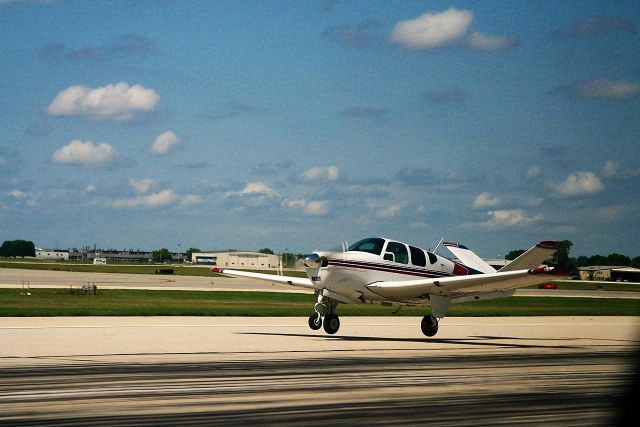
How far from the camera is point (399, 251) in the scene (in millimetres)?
27766

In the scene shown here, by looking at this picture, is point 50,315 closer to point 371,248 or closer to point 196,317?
point 196,317

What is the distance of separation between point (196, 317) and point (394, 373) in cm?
2145

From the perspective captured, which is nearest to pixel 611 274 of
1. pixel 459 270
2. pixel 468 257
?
pixel 468 257

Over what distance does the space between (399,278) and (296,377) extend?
40.8 feet

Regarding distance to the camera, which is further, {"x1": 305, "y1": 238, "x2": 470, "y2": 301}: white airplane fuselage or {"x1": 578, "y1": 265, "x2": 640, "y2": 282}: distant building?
{"x1": 578, "y1": 265, "x2": 640, "y2": 282}: distant building

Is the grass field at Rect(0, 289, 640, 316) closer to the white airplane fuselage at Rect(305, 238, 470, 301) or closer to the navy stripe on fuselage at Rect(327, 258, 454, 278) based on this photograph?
the navy stripe on fuselage at Rect(327, 258, 454, 278)

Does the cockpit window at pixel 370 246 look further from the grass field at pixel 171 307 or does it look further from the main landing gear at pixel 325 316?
the grass field at pixel 171 307

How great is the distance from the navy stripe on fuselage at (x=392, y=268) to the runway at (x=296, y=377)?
7.50 ft

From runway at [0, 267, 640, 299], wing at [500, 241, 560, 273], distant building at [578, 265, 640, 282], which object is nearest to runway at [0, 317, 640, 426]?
wing at [500, 241, 560, 273]

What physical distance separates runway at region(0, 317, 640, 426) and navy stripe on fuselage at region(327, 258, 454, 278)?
228 centimetres

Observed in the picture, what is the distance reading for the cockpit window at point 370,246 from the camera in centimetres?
2719

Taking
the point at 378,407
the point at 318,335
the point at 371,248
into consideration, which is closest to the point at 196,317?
the point at 318,335

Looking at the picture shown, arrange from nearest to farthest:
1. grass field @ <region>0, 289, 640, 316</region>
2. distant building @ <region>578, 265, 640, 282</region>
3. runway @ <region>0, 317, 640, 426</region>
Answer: runway @ <region>0, 317, 640, 426</region>
grass field @ <region>0, 289, 640, 316</region>
distant building @ <region>578, 265, 640, 282</region>

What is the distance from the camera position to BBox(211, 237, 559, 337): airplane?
26047 millimetres
